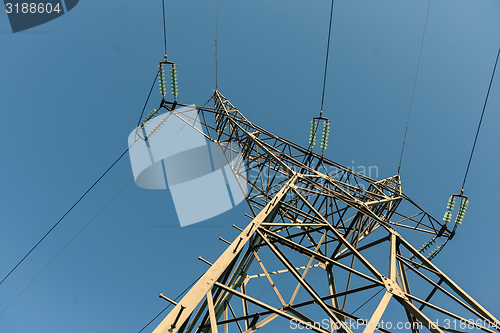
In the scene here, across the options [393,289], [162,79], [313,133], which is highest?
[313,133]

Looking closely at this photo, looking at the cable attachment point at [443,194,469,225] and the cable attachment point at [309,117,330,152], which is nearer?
the cable attachment point at [309,117,330,152]

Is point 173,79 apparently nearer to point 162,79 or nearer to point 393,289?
point 162,79

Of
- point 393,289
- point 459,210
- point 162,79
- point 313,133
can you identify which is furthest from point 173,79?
point 459,210

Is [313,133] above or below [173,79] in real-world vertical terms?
above

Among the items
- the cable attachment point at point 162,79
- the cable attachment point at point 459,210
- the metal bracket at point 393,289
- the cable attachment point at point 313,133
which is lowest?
the metal bracket at point 393,289

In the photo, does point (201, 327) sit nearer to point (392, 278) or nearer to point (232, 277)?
point (232, 277)

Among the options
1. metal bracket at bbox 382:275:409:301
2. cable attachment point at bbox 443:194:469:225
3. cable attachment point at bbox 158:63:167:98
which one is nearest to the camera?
metal bracket at bbox 382:275:409:301

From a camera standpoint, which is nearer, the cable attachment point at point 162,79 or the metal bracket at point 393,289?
the metal bracket at point 393,289

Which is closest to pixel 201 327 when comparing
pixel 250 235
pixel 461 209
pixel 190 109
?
pixel 250 235

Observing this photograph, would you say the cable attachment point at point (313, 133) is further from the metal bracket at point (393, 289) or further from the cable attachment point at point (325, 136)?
the metal bracket at point (393, 289)

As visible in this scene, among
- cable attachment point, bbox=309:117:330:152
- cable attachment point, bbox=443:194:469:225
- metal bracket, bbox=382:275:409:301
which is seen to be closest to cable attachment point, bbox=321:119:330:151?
cable attachment point, bbox=309:117:330:152

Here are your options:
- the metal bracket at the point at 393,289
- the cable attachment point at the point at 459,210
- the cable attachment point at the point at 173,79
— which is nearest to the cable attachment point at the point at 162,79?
the cable attachment point at the point at 173,79

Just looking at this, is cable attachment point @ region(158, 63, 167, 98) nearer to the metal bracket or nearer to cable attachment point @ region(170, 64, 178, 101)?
cable attachment point @ region(170, 64, 178, 101)

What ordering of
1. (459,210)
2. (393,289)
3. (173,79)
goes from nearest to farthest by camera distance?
(393,289)
(173,79)
(459,210)
